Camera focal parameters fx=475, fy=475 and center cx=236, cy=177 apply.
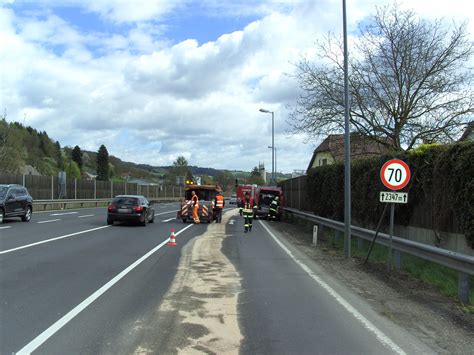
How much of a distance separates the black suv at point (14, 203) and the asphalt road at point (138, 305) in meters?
9.11

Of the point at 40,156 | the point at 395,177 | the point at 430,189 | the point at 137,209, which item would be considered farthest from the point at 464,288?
the point at 40,156

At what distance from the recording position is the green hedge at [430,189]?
33.9 ft

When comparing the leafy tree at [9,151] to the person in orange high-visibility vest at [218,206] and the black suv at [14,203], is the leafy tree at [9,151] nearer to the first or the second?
the black suv at [14,203]

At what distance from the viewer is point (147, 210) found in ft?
78.7

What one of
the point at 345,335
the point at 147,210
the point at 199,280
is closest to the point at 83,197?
the point at 147,210

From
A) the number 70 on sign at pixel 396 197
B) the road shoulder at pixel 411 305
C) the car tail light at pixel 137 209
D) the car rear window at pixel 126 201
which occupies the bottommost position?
the road shoulder at pixel 411 305

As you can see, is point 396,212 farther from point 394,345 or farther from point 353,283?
point 394,345

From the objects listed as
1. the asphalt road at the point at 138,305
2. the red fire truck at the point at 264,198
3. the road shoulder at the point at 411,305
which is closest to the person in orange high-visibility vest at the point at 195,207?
the red fire truck at the point at 264,198

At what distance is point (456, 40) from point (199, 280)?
17308 mm

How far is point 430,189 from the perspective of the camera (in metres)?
12.9

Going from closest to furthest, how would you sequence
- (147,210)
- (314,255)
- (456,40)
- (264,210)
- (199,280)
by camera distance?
(199,280) → (314,255) → (456,40) → (147,210) → (264,210)

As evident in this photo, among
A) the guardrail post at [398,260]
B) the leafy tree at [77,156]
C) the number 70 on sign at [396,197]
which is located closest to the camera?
the number 70 on sign at [396,197]

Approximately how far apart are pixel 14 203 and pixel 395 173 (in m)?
17.8

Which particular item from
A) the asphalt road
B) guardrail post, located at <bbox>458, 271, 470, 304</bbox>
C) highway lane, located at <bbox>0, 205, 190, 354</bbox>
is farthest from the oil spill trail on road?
guardrail post, located at <bbox>458, 271, 470, 304</bbox>
